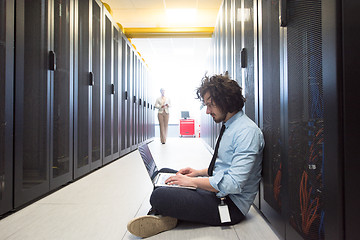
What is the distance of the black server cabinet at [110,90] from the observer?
369cm

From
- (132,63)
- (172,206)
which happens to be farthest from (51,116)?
(132,63)

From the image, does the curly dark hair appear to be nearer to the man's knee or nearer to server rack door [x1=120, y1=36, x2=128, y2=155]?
the man's knee

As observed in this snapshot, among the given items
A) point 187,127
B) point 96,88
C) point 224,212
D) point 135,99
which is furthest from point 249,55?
point 187,127

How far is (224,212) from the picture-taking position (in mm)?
1406

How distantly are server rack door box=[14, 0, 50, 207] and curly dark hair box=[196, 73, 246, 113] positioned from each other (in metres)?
1.30

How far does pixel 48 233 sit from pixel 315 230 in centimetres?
134

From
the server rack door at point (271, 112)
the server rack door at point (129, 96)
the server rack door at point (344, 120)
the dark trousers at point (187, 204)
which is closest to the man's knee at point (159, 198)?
the dark trousers at point (187, 204)

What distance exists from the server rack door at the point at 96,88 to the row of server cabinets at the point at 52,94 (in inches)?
0.5

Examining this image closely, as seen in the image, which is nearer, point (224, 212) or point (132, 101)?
point (224, 212)

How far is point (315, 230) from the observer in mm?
921

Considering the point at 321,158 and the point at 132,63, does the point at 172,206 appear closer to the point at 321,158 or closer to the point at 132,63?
the point at 321,158

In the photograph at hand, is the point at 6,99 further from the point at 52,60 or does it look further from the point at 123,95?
→ the point at 123,95

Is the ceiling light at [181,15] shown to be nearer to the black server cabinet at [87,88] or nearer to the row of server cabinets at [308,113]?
the black server cabinet at [87,88]

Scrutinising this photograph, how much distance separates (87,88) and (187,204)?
213cm
